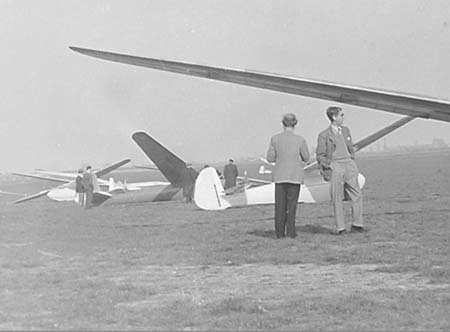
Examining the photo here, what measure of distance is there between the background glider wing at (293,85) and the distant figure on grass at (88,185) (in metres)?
13.9

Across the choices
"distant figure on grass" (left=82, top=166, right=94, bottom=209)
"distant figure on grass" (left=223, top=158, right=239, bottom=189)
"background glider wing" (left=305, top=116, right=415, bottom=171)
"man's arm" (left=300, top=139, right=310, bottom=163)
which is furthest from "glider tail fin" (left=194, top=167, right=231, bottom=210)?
"distant figure on grass" (left=82, top=166, right=94, bottom=209)

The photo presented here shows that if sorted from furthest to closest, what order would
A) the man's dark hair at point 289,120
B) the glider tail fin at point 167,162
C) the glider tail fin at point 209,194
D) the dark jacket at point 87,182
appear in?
the dark jacket at point 87,182, the glider tail fin at point 167,162, the glider tail fin at point 209,194, the man's dark hair at point 289,120

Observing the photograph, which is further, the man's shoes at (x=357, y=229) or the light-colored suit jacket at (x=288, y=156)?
the man's shoes at (x=357, y=229)

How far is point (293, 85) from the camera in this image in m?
8.59

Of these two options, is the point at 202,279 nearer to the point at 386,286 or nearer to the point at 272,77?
the point at 386,286

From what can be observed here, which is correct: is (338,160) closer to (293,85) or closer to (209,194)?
(293,85)

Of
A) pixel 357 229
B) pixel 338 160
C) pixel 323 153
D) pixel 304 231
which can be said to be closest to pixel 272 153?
pixel 323 153

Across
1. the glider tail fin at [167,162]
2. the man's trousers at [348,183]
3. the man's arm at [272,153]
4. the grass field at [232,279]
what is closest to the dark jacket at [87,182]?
the glider tail fin at [167,162]

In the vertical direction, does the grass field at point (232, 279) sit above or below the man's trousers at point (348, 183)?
below

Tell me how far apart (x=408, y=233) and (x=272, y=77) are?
2.74 meters

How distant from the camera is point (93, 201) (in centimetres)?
2223

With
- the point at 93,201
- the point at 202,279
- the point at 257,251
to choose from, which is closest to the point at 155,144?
the point at 93,201

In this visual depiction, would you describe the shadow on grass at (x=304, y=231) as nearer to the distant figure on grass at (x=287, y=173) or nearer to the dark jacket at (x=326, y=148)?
the distant figure on grass at (x=287, y=173)

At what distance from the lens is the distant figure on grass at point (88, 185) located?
22.2m
